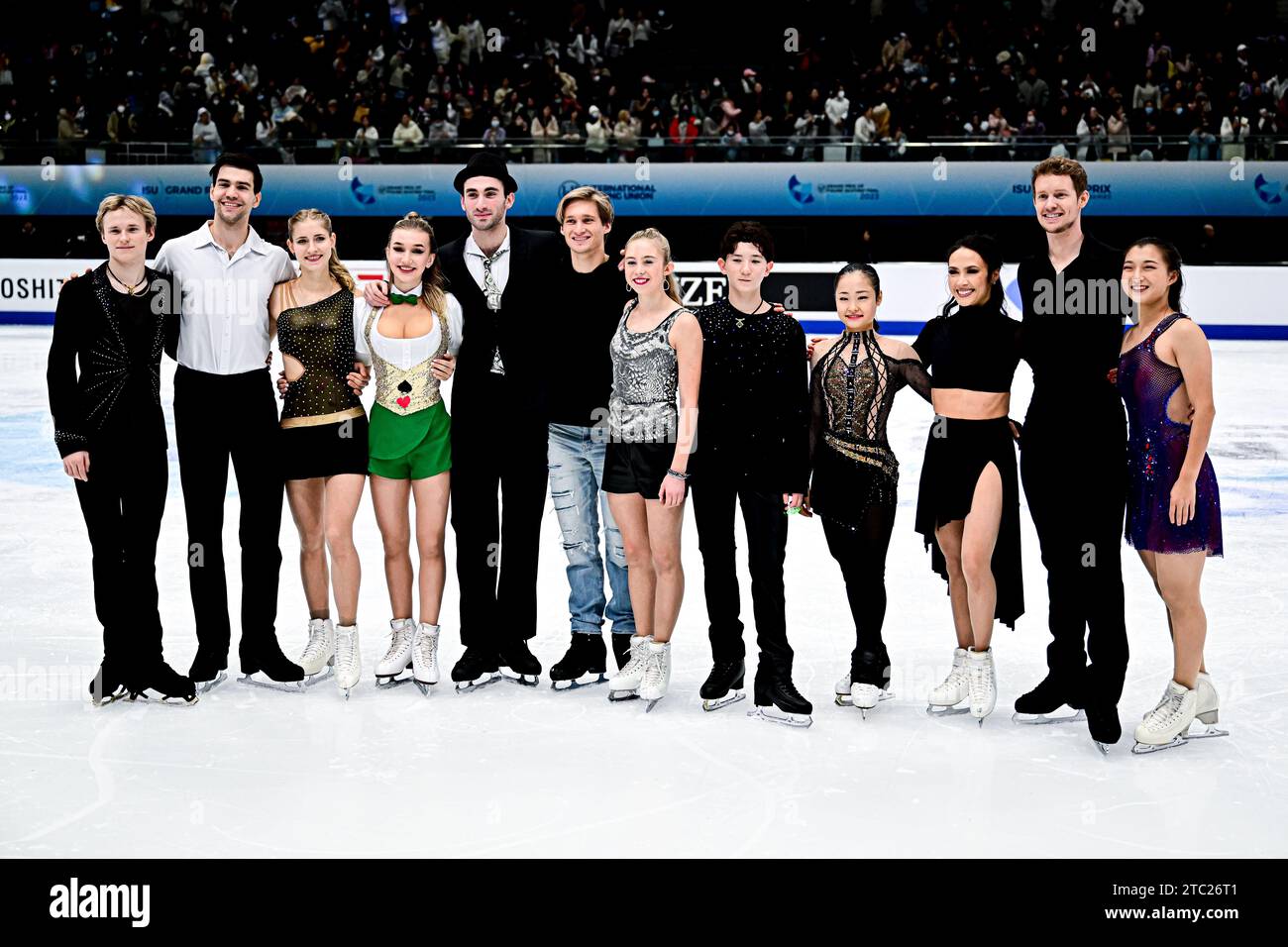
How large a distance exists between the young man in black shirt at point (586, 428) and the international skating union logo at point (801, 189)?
489 inches

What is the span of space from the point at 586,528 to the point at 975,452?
1.30 meters

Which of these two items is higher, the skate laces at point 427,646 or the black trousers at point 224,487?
the black trousers at point 224,487

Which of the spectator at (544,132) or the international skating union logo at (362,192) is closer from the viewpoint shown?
the spectator at (544,132)

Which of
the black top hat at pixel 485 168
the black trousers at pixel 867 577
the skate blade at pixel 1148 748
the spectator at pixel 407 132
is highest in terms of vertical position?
the spectator at pixel 407 132

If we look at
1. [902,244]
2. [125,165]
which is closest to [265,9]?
[125,165]

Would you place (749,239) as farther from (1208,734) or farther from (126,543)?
(126,543)

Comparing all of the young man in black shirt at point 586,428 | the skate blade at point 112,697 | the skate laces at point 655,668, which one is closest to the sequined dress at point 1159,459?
the skate laces at point 655,668

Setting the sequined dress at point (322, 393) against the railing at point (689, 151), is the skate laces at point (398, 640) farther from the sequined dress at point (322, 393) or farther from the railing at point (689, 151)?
the railing at point (689, 151)

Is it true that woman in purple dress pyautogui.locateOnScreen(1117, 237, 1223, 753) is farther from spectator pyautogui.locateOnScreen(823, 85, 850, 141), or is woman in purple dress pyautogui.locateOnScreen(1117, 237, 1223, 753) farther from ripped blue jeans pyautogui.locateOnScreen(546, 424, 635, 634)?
spectator pyautogui.locateOnScreen(823, 85, 850, 141)

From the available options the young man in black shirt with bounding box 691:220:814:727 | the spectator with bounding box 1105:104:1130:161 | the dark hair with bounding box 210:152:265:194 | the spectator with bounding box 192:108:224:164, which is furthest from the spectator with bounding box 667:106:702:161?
the young man in black shirt with bounding box 691:220:814:727

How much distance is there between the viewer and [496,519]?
4469 mm

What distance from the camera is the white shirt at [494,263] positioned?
4340 millimetres

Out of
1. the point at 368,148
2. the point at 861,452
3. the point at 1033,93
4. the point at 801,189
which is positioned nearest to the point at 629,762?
the point at 861,452
